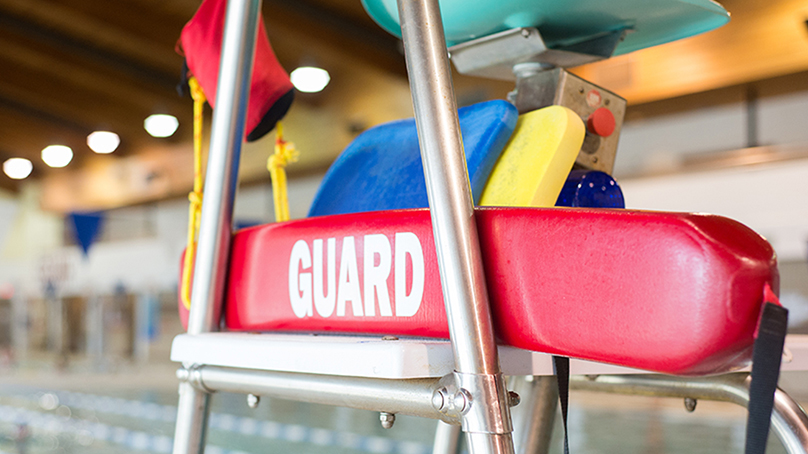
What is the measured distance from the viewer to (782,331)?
30 cm

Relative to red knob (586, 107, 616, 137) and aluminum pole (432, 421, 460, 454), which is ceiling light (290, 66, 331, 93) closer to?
aluminum pole (432, 421, 460, 454)

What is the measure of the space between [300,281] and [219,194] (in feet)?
0.44

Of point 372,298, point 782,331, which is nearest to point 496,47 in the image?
point 372,298

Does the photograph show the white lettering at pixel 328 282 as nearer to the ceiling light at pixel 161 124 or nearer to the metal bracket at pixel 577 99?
the metal bracket at pixel 577 99

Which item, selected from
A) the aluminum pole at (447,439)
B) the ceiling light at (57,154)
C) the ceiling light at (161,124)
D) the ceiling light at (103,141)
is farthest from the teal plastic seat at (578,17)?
the ceiling light at (57,154)

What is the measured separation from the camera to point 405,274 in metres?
0.47

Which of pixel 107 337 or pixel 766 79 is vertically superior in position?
pixel 766 79

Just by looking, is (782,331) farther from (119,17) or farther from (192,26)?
(119,17)

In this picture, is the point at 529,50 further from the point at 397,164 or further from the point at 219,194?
the point at 219,194

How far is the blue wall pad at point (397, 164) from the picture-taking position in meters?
0.56

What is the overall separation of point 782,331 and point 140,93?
337 inches

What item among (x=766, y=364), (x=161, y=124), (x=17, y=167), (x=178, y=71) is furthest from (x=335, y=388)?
(x=17, y=167)

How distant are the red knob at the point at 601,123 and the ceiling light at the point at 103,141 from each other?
925 cm

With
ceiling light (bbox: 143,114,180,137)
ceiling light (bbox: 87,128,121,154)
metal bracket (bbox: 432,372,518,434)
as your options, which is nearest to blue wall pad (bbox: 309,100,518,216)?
metal bracket (bbox: 432,372,518,434)
